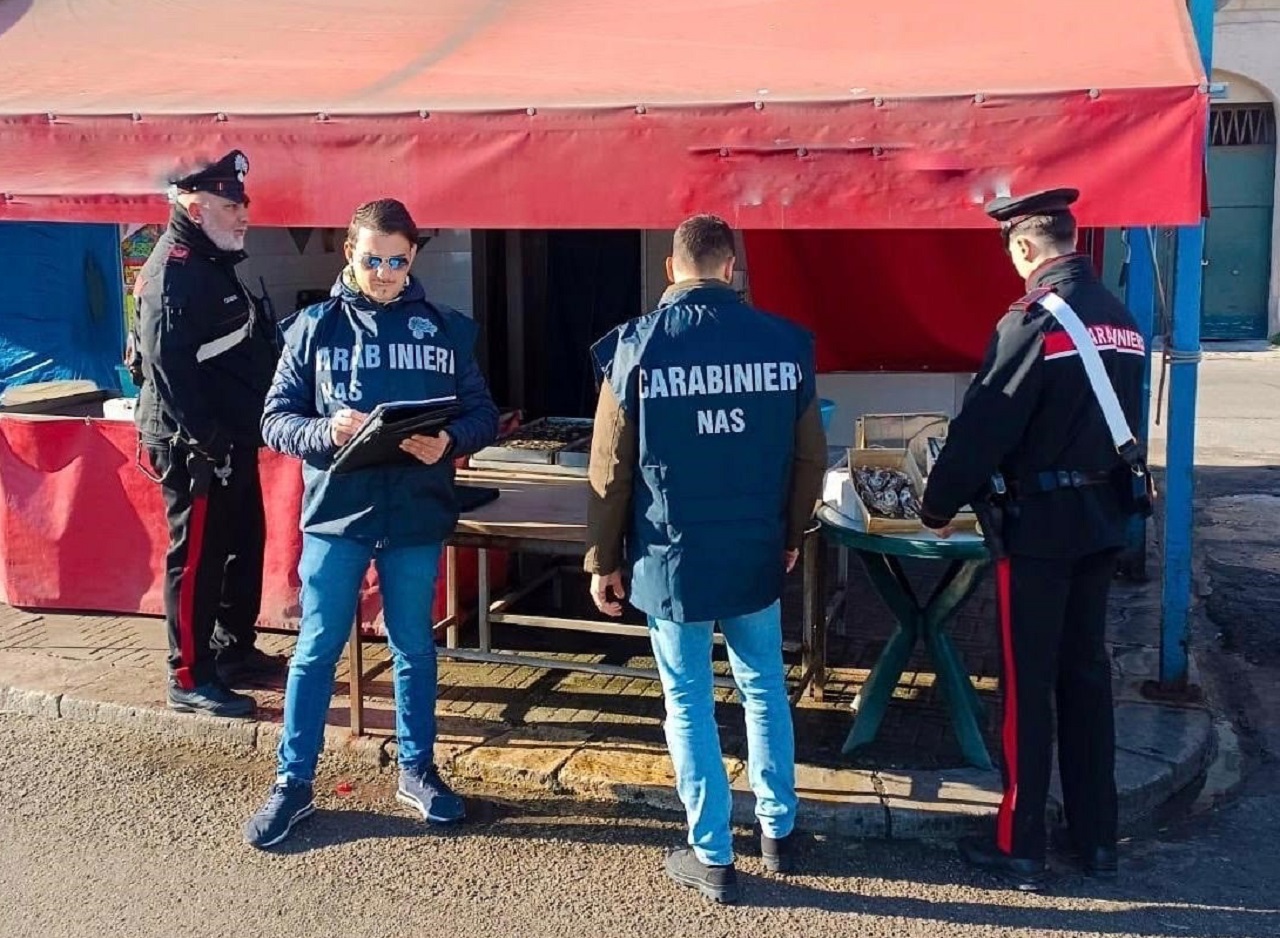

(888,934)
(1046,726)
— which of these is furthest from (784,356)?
(888,934)

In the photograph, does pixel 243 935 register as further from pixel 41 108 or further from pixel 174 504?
pixel 41 108

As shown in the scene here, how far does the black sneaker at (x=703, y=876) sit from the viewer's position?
12.2 feet

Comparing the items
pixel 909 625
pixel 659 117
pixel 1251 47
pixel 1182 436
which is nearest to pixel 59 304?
pixel 659 117

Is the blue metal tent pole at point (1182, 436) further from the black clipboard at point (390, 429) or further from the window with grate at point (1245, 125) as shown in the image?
the window with grate at point (1245, 125)

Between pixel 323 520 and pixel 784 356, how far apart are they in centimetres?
140

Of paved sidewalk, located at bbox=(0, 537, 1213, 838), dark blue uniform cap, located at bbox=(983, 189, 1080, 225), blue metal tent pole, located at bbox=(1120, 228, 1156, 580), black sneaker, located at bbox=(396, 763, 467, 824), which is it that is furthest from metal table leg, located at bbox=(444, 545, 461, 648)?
blue metal tent pole, located at bbox=(1120, 228, 1156, 580)

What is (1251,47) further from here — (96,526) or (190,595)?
(190,595)

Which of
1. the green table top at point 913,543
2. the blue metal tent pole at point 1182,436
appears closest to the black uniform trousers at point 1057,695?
the green table top at point 913,543

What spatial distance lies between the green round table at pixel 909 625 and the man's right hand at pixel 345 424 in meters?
1.60

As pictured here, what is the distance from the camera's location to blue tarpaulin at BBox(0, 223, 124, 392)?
7242mm

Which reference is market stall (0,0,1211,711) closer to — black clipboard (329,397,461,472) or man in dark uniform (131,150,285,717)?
man in dark uniform (131,150,285,717)

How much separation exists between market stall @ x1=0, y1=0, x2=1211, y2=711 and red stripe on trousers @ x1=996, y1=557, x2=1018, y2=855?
1064 mm

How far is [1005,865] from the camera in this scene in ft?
12.6

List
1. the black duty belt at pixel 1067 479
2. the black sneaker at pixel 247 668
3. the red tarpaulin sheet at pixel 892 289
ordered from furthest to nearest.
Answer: the red tarpaulin sheet at pixel 892 289
the black sneaker at pixel 247 668
the black duty belt at pixel 1067 479
